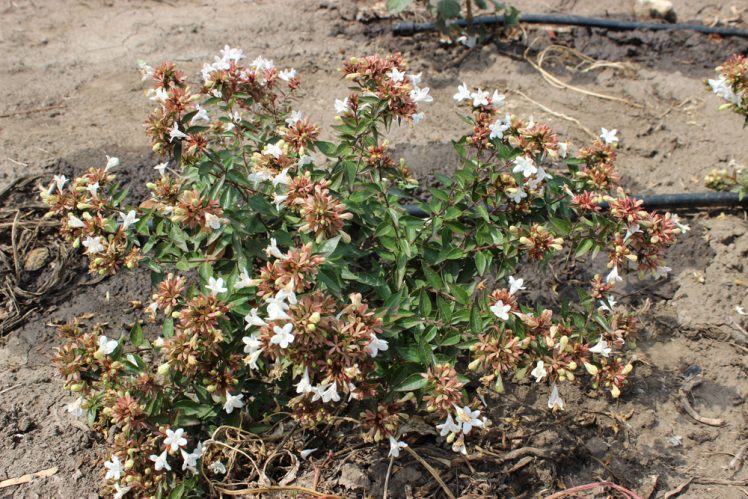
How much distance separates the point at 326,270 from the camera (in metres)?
2.38

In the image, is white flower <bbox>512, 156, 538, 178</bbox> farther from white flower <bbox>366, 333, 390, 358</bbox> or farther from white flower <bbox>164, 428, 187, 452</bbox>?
white flower <bbox>164, 428, 187, 452</bbox>

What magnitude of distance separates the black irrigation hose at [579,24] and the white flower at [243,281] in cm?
397

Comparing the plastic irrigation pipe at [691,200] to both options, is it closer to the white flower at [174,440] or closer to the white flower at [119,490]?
the white flower at [174,440]

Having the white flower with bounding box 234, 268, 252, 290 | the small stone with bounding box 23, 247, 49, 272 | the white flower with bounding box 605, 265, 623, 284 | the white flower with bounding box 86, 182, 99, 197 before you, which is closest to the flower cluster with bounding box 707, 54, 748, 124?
the white flower with bounding box 605, 265, 623, 284

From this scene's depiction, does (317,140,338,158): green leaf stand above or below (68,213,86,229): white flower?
above

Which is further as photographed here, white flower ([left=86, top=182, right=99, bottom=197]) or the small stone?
the small stone

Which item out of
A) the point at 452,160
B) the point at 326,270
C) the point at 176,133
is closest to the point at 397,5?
the point at 452,160

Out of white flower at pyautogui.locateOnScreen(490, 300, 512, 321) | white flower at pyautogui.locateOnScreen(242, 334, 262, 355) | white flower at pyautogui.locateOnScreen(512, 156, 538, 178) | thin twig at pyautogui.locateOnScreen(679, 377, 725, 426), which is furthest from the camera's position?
thin twig at pyautogui.locateOnScreen(679, 377, 725, 426)


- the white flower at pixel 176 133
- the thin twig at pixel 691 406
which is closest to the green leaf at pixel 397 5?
the white flower at pixel 176 133

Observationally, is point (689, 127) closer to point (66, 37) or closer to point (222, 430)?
point (222, 430)

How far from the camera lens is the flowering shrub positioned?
7.52ft

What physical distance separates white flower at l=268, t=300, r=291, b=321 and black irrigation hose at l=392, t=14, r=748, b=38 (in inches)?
171

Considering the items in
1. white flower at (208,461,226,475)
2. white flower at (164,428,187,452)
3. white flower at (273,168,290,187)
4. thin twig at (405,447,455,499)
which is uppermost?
white flower at (273,168,290,187)

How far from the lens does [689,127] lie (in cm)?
494
